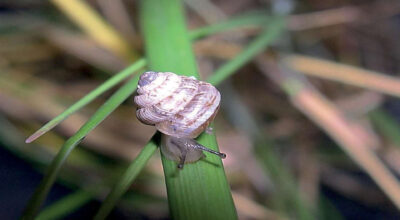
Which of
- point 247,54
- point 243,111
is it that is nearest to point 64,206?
point 247,54

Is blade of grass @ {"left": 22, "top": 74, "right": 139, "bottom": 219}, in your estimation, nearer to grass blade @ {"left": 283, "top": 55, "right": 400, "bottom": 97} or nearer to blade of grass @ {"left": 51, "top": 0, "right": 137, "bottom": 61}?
blade of grass @ {"left": 51, "top": 0, "right": 137, "bottom": 61}

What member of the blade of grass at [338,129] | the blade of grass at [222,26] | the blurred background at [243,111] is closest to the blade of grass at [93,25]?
the blurred background at [243,111]

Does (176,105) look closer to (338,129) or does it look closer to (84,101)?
(84,101)

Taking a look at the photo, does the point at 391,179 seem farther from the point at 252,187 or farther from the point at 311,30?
the point at 311,30

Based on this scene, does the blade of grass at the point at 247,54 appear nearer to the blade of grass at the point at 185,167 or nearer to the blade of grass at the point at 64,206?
the blade of grass at the point at 185,167

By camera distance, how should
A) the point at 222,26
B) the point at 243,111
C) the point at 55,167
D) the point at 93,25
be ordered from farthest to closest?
the point at 243,111
the point at 93,25
the point at 222,26
the point at 55,167

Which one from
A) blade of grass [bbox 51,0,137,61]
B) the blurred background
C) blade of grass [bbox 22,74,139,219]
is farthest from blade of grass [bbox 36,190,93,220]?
blade of grass [bbox 51,0,137,61]

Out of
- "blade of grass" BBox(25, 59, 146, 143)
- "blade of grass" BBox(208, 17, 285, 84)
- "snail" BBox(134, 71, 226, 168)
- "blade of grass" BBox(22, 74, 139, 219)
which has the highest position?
"blade of grass" BBox(208, 17, 285, 84)

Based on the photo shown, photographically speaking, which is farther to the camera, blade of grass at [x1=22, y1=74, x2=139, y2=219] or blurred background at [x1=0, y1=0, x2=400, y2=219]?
blurred background at [x1=0, y1=0, x2=400, y2=219]
